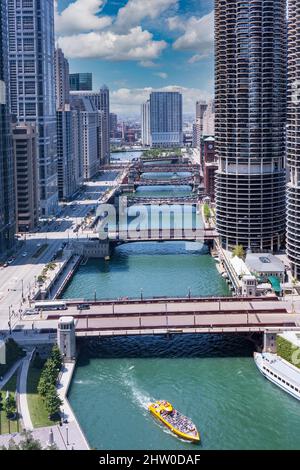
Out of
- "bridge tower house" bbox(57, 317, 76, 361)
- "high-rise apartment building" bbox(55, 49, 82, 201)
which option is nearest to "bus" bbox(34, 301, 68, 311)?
"bridge tower house" bbox(57, 317, 76, 361)

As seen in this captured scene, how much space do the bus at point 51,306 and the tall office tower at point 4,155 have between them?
28.9 m

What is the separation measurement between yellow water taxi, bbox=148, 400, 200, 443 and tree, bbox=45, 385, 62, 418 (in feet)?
21.2

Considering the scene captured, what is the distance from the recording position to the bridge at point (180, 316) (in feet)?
183

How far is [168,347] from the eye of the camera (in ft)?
189

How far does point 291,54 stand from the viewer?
75625mm

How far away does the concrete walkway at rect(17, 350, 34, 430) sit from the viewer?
4138cm

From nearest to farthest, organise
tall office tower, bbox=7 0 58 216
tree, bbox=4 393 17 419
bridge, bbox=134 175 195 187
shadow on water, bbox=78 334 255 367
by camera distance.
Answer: tree, bbox=4 393 17 419 < shadow on water, bbox=78 334 255 367 < tall office tower, bbox=7 0 58 216 < bridge, bbox=134 175 195 187

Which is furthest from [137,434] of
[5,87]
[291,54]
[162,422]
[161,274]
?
[5,87]

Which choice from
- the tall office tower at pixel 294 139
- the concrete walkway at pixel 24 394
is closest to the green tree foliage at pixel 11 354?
the concrete walkway at pixel 24 394

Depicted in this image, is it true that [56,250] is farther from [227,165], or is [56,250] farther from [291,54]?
[291,54]

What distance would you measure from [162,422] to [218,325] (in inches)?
617

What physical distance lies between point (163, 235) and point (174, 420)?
203ft

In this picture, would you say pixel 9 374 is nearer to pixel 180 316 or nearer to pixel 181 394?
pixel 181 394

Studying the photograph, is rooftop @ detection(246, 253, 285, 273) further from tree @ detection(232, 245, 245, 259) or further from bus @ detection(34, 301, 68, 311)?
bus @ detection(34, 301, 68, 311)
